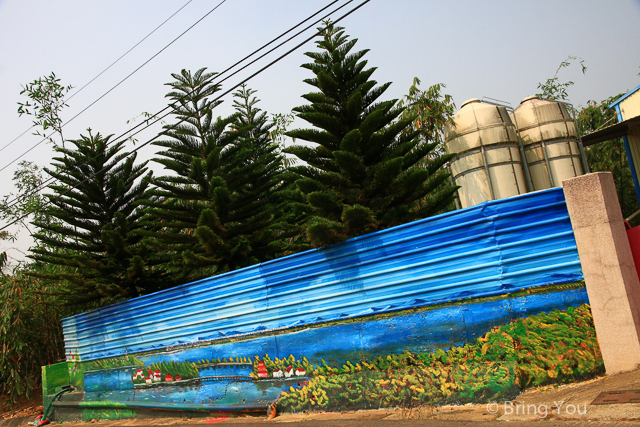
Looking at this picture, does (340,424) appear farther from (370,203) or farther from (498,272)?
(370,203)

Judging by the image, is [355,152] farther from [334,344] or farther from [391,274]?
[334,344]

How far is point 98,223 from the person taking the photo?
502 inches

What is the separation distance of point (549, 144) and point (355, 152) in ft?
18.2

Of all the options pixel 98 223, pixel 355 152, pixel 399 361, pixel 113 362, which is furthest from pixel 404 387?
pixel 98 223

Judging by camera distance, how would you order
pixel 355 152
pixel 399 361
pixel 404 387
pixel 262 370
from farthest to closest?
1. pixel 355 152
2. pixel 262 370
3. pixel 399 361
4. pixel 404 387

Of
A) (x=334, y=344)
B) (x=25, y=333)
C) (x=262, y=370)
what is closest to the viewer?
(x=334, y=344)

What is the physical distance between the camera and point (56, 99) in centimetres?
1780

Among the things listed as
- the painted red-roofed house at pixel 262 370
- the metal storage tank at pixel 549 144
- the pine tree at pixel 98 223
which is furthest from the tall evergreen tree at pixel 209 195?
the metal storage tank at pixel 549 144

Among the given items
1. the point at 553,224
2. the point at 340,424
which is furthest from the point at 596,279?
the point at 340,424

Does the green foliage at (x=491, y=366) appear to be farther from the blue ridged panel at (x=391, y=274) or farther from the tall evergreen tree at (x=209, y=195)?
the tall evergreen tree at (x=209, y=195)

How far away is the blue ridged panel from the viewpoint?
17.1 ft

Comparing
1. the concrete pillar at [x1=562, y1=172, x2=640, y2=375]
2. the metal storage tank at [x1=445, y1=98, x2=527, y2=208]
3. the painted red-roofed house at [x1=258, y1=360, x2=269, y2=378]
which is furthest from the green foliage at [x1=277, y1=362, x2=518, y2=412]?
the metal storage tank at [x1=445, y1=98, x2=527, y2=208]

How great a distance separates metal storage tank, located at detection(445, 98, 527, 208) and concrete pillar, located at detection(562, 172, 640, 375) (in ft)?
18.4

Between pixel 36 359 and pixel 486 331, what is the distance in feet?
42.1
